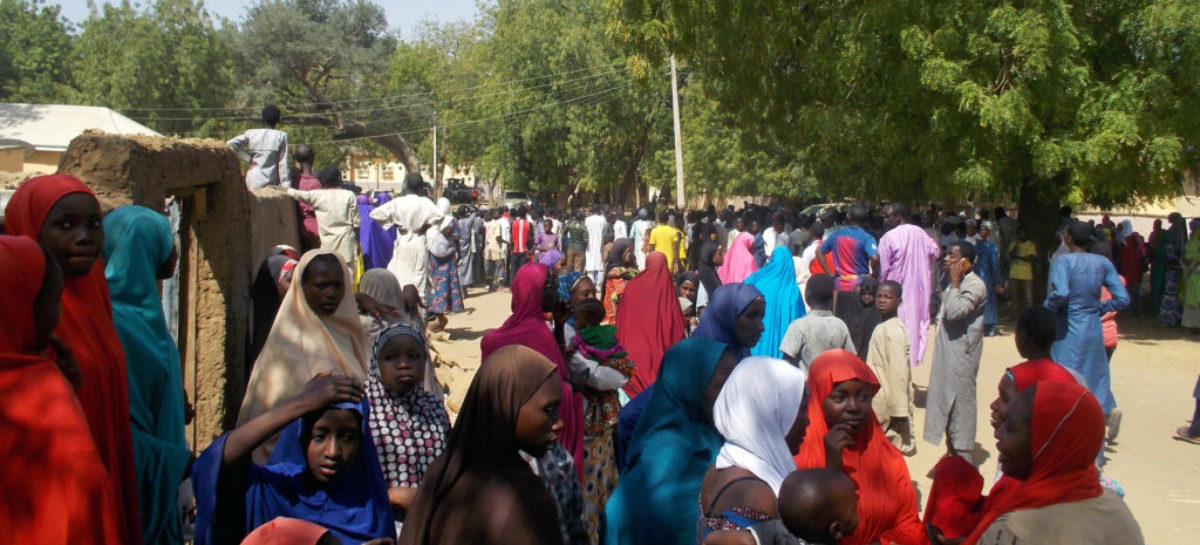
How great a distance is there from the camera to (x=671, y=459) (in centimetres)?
361

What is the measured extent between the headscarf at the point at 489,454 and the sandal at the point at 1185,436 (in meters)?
7.80

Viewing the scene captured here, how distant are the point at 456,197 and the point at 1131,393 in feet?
141

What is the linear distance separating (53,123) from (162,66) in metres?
24.0

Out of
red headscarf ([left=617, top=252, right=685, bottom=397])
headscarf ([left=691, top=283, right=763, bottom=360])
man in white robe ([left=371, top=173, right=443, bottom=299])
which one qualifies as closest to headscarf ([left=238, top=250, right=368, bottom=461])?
headscarf ([left=691, top=283, right=763, bottom=360])

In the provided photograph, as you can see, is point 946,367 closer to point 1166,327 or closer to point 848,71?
point 848,71

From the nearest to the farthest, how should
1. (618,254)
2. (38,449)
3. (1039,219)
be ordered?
(38,449), (618,254), (1039,219)

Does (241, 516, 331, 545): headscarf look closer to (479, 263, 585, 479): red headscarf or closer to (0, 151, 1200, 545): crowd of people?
(0, 151, 1200, 545): crowd of people

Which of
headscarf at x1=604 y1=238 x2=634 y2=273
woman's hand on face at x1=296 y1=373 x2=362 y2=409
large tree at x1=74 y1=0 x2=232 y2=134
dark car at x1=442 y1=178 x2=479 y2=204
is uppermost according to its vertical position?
large tree at x1=74 y1=0 x2=232 y2=134

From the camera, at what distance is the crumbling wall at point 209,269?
5547mm

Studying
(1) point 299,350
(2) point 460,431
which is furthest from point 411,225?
(2) point 460,431

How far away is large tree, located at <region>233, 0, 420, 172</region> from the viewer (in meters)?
41.8

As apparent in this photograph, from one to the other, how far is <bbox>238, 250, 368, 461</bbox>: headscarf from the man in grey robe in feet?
15.0

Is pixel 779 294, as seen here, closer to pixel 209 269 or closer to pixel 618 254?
pixel 618 254

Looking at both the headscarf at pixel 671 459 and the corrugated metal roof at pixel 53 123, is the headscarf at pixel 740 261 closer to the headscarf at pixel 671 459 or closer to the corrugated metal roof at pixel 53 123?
the headscarf at pixel 671 459
